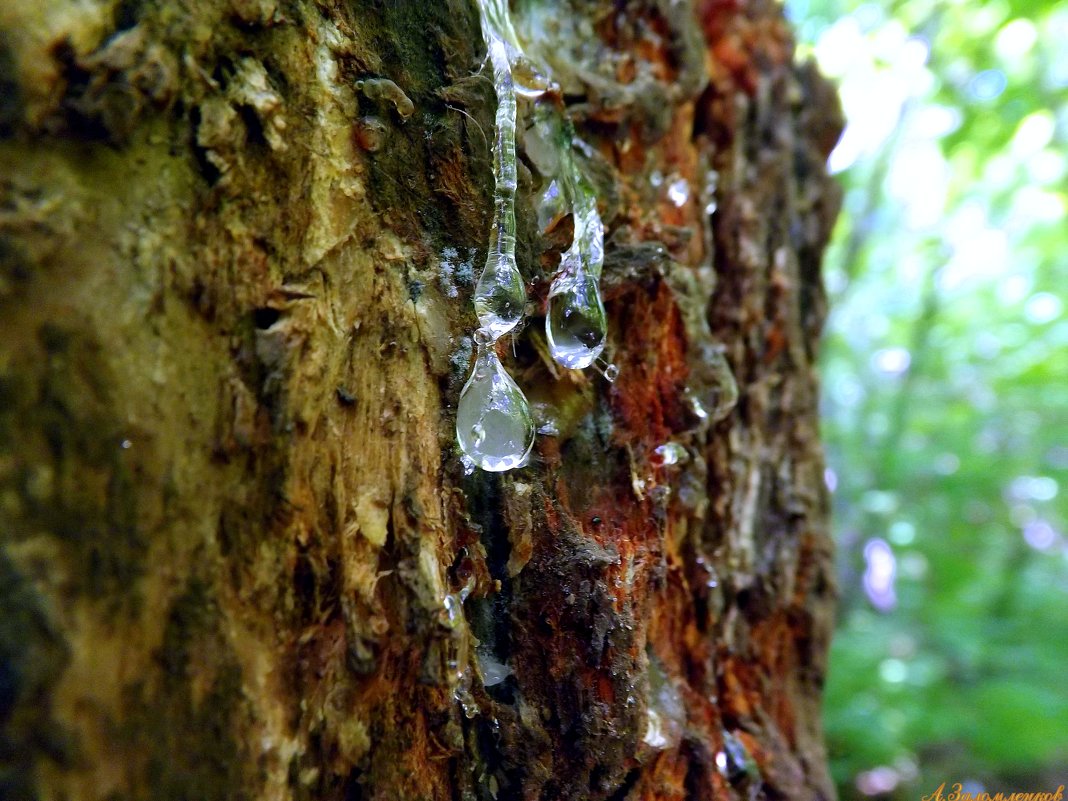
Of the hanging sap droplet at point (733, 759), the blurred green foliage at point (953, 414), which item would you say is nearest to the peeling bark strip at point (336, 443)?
the hanging sap droplet at point (733, 759)

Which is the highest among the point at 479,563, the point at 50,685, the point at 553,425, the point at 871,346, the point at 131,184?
the point at 871,346

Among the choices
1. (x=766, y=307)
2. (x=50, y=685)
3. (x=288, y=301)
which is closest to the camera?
(x=50, y=685)

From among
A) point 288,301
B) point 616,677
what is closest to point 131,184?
point 288,301

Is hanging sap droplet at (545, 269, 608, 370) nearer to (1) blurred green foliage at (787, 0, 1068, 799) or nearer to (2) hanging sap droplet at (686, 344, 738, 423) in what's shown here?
(2) hanging sap droplet at (686, 344, 738, 423)

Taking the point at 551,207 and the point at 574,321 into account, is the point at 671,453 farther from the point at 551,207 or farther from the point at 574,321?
the point at 551,207

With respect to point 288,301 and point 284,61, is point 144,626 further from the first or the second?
point 284,61

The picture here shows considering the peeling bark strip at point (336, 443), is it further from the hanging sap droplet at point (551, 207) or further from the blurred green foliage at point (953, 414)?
the blurred green foliage at point (953, 414)
